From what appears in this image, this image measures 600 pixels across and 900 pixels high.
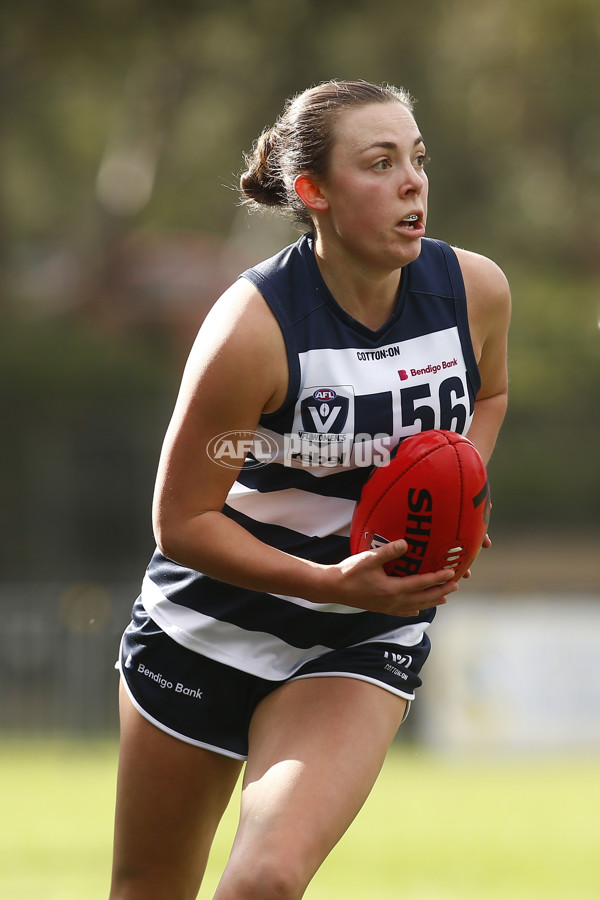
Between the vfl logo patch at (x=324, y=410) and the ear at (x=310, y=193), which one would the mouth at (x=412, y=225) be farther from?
the vfl logo patch at (x=324, y=410)

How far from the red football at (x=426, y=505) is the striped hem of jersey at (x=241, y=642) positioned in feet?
1.03

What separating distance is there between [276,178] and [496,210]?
19.1m

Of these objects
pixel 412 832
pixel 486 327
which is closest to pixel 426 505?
pixel 486 327

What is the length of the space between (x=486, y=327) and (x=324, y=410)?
0.56 m

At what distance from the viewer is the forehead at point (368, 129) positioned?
290 centimetres

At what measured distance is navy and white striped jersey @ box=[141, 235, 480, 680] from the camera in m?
2.93

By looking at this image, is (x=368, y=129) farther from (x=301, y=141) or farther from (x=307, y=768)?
(x=307, y=768)

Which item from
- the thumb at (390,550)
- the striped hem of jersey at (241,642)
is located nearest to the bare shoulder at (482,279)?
the thumb at (390,550)

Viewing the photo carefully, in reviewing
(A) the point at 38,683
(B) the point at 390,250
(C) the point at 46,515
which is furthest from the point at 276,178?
(C) the point at 46,515

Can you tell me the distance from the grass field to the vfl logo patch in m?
3.58

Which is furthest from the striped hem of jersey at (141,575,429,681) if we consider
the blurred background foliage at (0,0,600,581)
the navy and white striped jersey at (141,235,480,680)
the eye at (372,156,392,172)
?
the blurred background foliage at (0,0,600,581)

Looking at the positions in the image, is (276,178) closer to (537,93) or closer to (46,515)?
(46,515)

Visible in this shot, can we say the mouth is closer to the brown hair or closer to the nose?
the nose

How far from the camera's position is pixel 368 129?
2902mm
